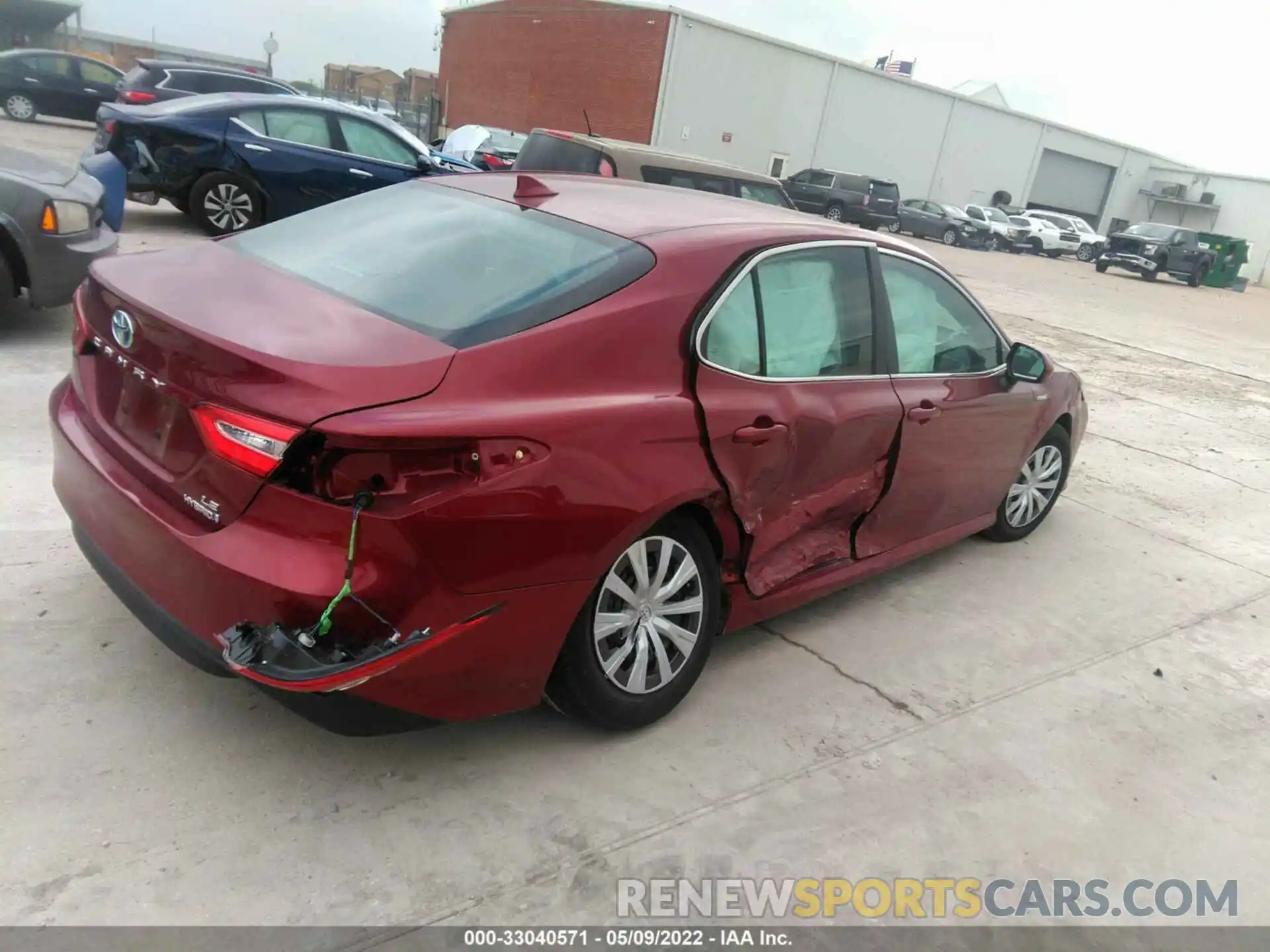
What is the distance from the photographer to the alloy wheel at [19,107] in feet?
71.4

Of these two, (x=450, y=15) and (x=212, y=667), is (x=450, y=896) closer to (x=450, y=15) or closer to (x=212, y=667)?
(x=212, y=667)

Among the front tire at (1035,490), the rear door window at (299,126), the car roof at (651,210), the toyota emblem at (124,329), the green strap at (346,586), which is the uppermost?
the car roof at (651,210)

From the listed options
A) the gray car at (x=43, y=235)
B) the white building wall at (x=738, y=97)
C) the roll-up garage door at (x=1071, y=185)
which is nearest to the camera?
the gray car at (x=43, y=235)

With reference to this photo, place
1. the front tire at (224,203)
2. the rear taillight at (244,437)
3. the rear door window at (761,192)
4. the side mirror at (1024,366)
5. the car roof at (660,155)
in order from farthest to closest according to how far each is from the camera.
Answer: the rear door window at (761,192) < the front tire at (224,203) < the car roof at (660,155) < the side mirror at (1024,366) < the rear taillight at (244,437)

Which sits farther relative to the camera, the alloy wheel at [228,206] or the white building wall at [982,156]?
the white building wall at [982,156]

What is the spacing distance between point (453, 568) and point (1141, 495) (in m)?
5.47

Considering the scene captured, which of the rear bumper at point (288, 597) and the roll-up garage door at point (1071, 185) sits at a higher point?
the roll-up garage door at point (1071, 185)

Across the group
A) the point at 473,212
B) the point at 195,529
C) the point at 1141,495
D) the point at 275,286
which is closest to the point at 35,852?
the point at 195,529

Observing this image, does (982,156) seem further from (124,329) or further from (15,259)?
(124,329)

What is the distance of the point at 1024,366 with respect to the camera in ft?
14.4

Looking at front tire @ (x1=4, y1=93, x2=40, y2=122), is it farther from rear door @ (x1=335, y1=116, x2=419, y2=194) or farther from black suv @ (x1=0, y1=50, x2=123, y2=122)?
rear door @ (x1=335, y1=116, x2=419, y2=194)

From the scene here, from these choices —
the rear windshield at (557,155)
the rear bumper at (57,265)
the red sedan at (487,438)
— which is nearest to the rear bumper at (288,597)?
the red sedan at (487,438)

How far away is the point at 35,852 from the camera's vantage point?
226 centimetres

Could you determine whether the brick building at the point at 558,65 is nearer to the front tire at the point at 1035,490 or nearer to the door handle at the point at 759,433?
the front tire at the point at 1035,490
